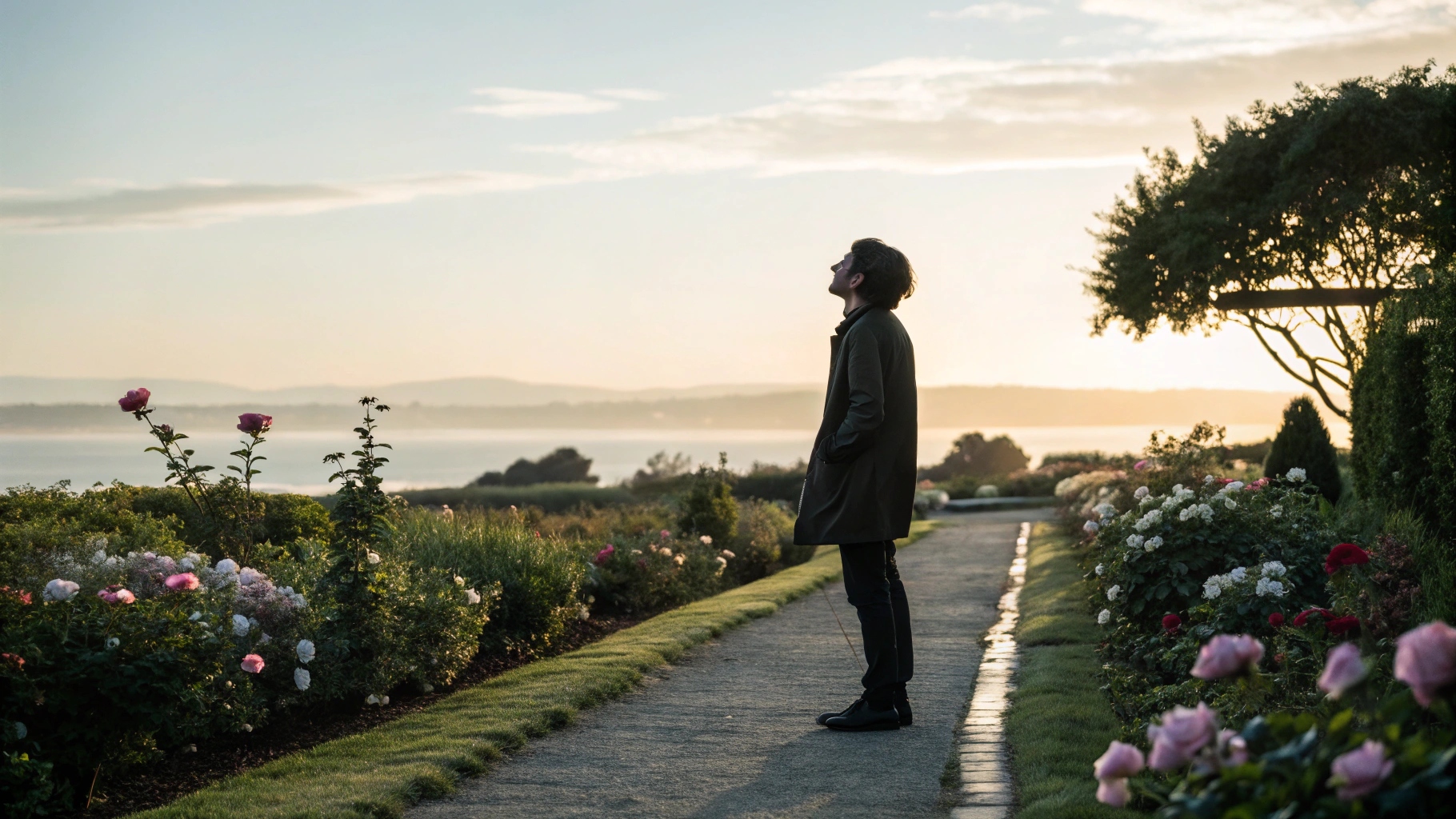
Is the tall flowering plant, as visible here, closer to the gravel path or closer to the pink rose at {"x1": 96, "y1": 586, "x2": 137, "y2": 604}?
the gravel path

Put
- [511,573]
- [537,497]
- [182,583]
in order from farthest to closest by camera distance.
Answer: [537,497] → [511,573] → [182,583]

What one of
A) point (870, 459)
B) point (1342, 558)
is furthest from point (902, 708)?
point (1342, 558)

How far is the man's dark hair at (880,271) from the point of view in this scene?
4918 millimetres

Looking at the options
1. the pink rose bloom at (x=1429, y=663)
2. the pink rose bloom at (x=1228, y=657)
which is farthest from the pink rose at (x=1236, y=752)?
the pink rose bloom at (x=1429, y=663)

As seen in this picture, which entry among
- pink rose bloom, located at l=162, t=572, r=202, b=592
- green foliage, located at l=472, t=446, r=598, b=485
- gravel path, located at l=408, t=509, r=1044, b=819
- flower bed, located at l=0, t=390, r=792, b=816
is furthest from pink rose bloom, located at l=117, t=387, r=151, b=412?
green foliage, located at l=472, t=446, r=598, b=485

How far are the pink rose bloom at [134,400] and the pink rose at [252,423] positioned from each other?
52cm

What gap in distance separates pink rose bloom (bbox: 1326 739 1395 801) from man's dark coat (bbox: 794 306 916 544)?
2.96m

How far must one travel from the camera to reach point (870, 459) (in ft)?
15.9

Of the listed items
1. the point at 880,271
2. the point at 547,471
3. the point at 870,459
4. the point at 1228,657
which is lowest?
the point at 547,471

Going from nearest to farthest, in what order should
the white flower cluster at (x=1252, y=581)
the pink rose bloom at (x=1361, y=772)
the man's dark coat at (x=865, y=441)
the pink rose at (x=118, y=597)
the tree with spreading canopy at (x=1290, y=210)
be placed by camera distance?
the pink rose bloom at (x=1361, y=772)
the pink rose at (x=118, y=597)
the man's dark coat at (x=865, y=441)
the white flower cluster at (x=1252, y=581)
the tree with spreading canopy at (x=1290, y=210)

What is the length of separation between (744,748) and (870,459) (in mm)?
1348

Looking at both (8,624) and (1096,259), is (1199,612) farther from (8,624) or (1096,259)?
(1096,259)

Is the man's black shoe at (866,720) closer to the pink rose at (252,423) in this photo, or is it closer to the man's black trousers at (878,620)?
the man's black trousers at (878,620)

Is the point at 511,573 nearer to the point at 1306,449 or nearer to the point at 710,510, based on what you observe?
the point at 710,510
